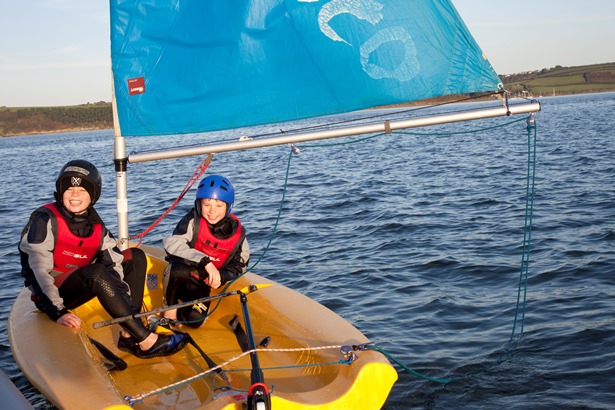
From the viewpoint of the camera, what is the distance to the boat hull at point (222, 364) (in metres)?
4.11

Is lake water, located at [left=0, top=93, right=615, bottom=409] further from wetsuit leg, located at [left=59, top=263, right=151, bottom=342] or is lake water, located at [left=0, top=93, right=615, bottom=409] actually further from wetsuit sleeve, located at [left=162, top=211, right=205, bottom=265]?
wetsuit sleeve, located at [left=162, top=211, right=205, bottom=265]

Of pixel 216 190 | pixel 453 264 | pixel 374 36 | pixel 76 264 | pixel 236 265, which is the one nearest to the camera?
pixel 374 36

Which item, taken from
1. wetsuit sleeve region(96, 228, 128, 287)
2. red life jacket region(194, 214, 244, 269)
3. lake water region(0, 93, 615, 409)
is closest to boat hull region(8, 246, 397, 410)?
red life jacket region(194, 214, 244, 269)

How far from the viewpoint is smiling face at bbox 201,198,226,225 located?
5.84 metres

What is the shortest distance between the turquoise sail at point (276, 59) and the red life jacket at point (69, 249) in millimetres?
848

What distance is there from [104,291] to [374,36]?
2630mm

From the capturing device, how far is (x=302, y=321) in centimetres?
530

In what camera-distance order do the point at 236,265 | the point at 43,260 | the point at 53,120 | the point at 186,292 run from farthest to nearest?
the point at 53,120 → the point at 236,265 → the point at 186,292 → the point at 43,260

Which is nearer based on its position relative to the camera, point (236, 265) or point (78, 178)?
point (78, 178)

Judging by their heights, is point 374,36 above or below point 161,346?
above

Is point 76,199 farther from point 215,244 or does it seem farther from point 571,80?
point 571,80

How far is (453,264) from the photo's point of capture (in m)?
9.00

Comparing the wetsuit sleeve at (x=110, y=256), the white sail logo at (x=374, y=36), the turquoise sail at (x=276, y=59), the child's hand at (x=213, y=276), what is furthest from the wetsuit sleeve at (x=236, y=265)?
the white sail logo at (x=374, y=36)

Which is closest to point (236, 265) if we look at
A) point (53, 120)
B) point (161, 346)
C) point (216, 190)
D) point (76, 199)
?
point (216, 190)
